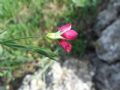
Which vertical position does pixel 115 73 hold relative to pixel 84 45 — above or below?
below

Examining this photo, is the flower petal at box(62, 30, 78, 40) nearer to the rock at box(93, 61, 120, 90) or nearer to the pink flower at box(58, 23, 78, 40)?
the pink flower at box(58, 23, 78, 40)

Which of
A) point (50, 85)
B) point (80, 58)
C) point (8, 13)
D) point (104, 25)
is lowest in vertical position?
point (50, 85)

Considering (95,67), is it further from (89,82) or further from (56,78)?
(56,78)

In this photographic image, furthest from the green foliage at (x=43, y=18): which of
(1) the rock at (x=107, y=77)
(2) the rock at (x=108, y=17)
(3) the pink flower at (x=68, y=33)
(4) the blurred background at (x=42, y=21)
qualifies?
(3) the pink flower at (x=68, y=33)

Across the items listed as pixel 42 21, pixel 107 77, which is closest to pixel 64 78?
pixel 107 77

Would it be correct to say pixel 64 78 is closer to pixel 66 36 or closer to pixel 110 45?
pixel 110 45

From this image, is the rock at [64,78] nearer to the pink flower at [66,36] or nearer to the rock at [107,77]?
the rock at [107,77]

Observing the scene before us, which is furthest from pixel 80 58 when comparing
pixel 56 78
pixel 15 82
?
pixel 15 82
